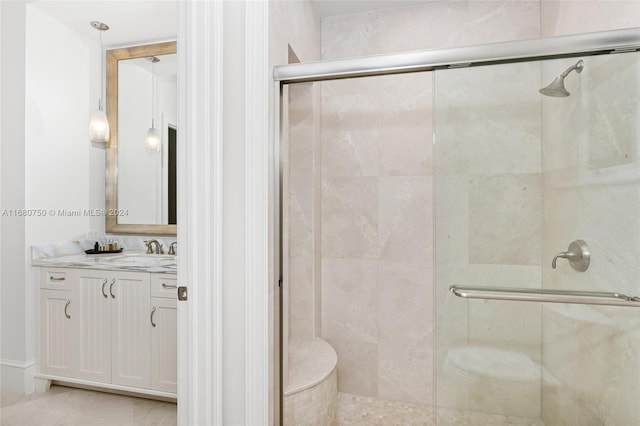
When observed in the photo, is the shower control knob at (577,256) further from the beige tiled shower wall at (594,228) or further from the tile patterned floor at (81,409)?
the tile patterned floor at (81,409)

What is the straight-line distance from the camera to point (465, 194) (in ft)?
3.54

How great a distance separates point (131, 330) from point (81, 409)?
468 mm

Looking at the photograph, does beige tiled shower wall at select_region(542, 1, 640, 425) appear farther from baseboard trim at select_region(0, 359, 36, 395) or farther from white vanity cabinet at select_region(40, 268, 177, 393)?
baseboard trim at select_region(0, 359, 36, 395)

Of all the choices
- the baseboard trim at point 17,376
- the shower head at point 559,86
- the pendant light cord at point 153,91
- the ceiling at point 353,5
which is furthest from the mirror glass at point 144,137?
the shower head at point 559,86

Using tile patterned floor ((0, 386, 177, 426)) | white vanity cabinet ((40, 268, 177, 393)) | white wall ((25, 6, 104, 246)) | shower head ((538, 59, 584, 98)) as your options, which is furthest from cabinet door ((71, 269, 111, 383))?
shower head ((538, 59, 584, 98))

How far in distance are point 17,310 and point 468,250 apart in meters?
2.18

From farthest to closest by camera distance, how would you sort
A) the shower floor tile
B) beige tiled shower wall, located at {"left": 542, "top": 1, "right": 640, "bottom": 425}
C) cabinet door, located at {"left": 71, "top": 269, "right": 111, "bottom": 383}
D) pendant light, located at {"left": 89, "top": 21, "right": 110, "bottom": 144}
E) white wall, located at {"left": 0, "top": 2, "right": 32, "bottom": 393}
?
pendant light, located at {"left": 89, "top": 21, "right": 110, "bottom": 144}, cabinet door, located at {"left": 71, "top": 269, "right": 111, "bottom": 383}, the shower floor tile, white wall, located at {"left": 0, "top": 2, "right": 32, "bottom": 393}, beige tiled shower wall, located at {"left": 542, "top": 1, "right": 640, "bottom": 425}

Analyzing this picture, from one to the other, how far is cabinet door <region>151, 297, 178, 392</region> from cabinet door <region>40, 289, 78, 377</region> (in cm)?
49

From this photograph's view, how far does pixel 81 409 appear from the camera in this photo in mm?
1807

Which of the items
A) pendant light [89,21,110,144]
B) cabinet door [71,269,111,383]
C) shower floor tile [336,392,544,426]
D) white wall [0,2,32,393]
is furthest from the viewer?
pendant light [89,21,110,144]

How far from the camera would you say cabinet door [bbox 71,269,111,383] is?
6.19 feet

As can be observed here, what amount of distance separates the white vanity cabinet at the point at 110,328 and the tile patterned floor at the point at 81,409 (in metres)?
0.09

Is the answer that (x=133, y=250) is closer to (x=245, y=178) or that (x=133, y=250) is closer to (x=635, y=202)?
(x=245, y=178)

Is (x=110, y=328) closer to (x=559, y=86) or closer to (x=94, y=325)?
(x=94, y=325)
